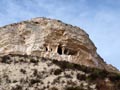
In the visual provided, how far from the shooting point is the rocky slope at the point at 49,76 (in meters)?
33.4

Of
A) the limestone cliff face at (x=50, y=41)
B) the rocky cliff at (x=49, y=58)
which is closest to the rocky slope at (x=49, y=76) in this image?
the rocky cliff at (x=49, y=58)

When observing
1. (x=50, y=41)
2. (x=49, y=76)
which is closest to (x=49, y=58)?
(x=49, y=76)

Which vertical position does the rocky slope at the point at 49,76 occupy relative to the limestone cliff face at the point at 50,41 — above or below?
below

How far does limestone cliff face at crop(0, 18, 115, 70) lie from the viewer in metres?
55.9

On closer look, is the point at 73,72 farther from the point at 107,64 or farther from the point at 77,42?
the point at 107,64

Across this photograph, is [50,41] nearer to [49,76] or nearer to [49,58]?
[49,58]

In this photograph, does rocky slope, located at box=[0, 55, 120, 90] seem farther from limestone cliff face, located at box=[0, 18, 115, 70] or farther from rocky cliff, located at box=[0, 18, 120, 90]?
limestone cliff face, located at box=[0, 18, 115, 70]

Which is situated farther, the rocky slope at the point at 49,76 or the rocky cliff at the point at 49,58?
the rocky cliff at the point at 49,58

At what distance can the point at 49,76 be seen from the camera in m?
35.4

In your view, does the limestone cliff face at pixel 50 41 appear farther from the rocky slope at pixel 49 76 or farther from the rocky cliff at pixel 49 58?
the rocky slope at pixel 49 76

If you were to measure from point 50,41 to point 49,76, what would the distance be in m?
21.6

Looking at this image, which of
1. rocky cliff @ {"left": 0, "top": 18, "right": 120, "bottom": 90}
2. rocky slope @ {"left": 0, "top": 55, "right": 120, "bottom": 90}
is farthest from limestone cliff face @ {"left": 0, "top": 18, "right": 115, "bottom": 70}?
rocky slope @ {"left": 0, "top": 55, "right": 120, "bottom": 90}

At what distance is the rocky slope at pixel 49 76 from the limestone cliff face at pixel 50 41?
16.4 m

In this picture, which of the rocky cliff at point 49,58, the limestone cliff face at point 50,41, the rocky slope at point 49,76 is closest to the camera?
the rocky slope at point 49,76
